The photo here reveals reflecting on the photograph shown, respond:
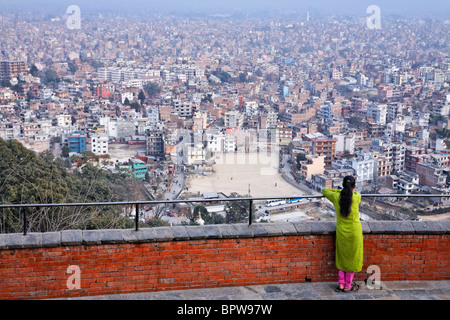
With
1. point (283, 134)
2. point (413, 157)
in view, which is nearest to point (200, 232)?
point (413, 157)

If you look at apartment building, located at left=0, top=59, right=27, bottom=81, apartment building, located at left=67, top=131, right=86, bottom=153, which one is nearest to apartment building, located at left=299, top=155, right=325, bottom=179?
apartment building, located at left=67, top=131, right=86, bottom=153

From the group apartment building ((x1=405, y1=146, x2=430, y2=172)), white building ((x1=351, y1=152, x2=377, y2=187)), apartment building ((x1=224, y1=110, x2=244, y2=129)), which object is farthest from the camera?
apartment building ((x1=224, y1=110, x2=244, y2=129))

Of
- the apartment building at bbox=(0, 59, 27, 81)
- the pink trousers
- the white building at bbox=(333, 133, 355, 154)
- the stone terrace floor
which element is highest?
the apartment building at bbox=(0, 59, 27, 81)

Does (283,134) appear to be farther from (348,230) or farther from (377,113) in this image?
(348,230)

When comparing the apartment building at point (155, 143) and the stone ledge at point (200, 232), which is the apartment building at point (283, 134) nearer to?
the apartment building at point (155, 143)

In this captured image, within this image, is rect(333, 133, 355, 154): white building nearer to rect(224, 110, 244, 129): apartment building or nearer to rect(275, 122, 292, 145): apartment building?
rect(275, 122, 292, 145): apartment building

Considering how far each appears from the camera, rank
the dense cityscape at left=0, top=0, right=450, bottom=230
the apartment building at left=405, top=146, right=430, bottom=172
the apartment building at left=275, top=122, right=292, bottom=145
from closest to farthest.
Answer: the dense cityscape at left=0, top=0, right=450, bottom=230, the apartment building at left=405, top=146, right=430, bottom=172, the apartment building at left=275, top=122, right=292, bottom=145

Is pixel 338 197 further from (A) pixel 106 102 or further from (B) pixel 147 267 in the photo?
(A) pixel 106 102
